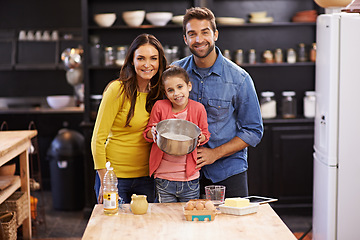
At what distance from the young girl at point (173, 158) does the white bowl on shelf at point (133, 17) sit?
8.40 ft

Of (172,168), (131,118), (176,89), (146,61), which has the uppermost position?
(146,61)

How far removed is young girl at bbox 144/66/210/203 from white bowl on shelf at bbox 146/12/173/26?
2.54 m

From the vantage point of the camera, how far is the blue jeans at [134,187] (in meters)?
2.98

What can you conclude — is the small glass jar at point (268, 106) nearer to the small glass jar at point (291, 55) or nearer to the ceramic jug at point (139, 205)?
the small glass jar at point (291, 55)

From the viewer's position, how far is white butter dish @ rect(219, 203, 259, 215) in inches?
99.5

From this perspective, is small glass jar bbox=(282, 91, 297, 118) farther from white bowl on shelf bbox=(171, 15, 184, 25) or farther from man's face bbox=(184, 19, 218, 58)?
man's face bbox=(184, 19, 218, 58)

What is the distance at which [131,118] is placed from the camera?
2.88 m

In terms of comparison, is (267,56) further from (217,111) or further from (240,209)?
(240,209)

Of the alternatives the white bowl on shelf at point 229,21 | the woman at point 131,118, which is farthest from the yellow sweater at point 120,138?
the white bowl on shelf at point 229,21

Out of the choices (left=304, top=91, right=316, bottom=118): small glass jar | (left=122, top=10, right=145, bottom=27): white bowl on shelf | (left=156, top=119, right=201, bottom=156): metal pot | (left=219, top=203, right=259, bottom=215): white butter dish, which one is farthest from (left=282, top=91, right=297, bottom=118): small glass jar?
(left=219, top=203, right=259, bottom=215): white butter dish

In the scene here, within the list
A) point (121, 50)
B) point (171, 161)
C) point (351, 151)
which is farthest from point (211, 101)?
point (121, 50)

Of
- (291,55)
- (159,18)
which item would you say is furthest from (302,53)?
(159,18)

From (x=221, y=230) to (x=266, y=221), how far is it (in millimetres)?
245

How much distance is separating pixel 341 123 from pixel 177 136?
1362 mm
